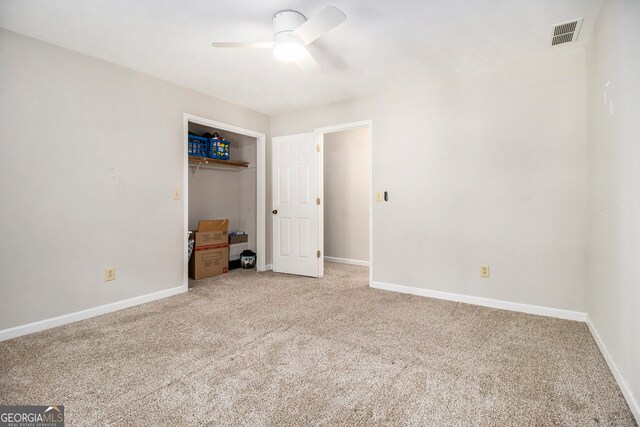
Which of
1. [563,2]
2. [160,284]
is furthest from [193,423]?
[563,2]

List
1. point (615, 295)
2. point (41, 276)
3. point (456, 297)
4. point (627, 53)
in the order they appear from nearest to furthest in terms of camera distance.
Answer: point (627, 53), point (615, 295), point (41, 276), point (456, 297)

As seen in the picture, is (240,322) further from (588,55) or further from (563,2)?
(588,55)

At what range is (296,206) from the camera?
4.41 m

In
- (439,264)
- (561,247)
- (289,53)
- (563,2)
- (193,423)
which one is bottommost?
(193,423)

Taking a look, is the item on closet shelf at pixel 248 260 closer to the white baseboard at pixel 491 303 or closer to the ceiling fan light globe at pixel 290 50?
the white baseboard at pixel 491 303

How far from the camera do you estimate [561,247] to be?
2707 mm

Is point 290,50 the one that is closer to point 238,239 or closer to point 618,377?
point 618,377

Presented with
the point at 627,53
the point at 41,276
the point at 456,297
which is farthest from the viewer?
the point at 456,297

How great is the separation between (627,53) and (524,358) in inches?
73.8

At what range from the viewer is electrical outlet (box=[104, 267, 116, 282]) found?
9.46 feet

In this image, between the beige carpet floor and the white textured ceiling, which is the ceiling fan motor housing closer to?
the white textured ceiling

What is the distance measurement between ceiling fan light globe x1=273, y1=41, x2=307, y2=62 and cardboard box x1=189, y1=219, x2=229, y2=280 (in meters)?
2.57

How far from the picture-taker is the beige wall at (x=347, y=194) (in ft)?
17.1

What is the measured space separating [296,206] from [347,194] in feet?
4.19
